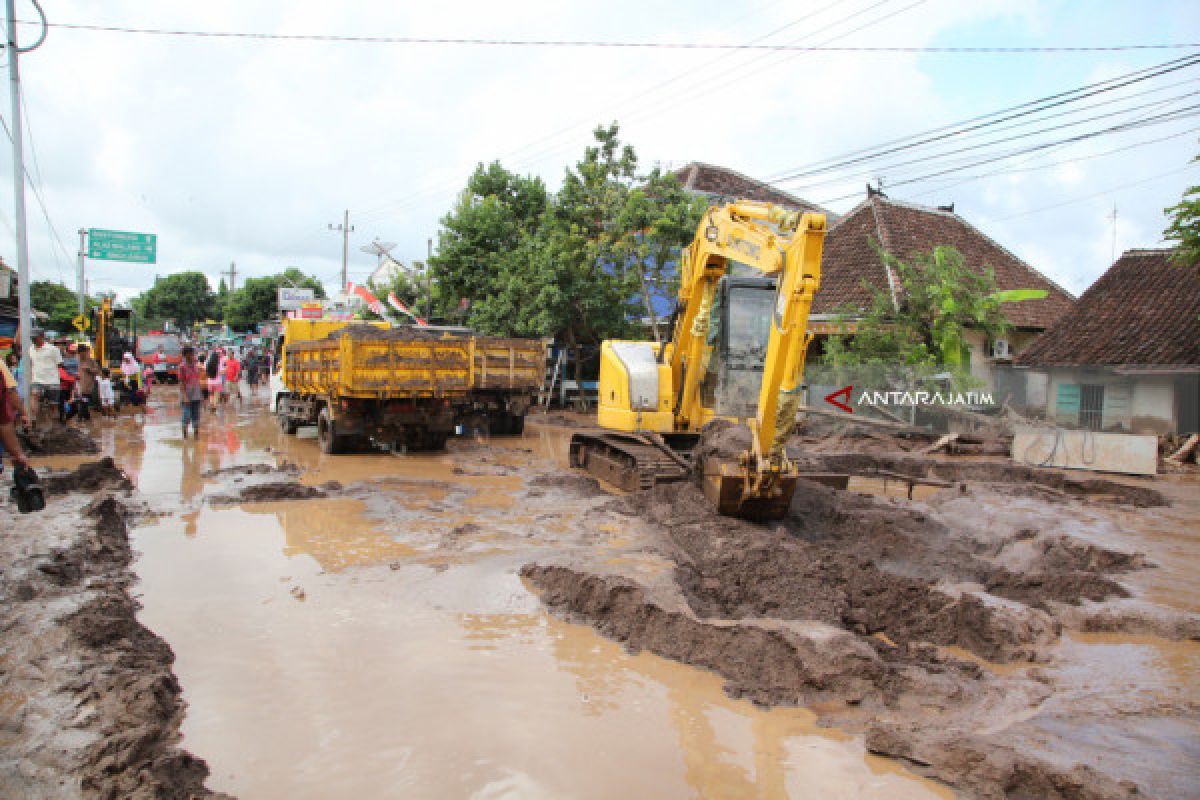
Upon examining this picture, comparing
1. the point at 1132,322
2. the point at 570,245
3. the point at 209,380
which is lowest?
the point at 209,380

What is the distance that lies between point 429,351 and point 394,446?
7.29 ft

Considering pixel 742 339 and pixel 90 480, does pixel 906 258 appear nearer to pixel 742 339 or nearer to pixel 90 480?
pixel 742 339

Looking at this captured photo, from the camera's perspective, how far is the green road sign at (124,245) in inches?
1035

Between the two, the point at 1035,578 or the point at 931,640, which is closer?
the point at 931,640

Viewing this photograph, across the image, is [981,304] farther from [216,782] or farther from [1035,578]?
[216,782]

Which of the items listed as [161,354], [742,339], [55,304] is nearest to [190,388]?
[742,339]

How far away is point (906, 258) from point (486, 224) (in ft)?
41.9

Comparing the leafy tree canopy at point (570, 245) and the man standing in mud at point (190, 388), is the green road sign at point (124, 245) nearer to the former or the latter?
the leafy tree canopy at point (570, 245)

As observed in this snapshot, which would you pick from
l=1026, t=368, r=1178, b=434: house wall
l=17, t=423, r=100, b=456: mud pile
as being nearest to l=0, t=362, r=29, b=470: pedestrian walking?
l=17, t=423, r=100, b=456: mud pile

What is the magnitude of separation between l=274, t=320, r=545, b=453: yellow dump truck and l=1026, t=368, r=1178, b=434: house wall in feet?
37.2

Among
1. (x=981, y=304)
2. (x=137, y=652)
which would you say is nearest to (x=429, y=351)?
(x=137, y=652)

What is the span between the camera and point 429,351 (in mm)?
12547

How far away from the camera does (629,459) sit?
1009cm

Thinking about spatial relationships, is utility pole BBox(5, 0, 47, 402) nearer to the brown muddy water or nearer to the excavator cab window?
the brown muddy water
